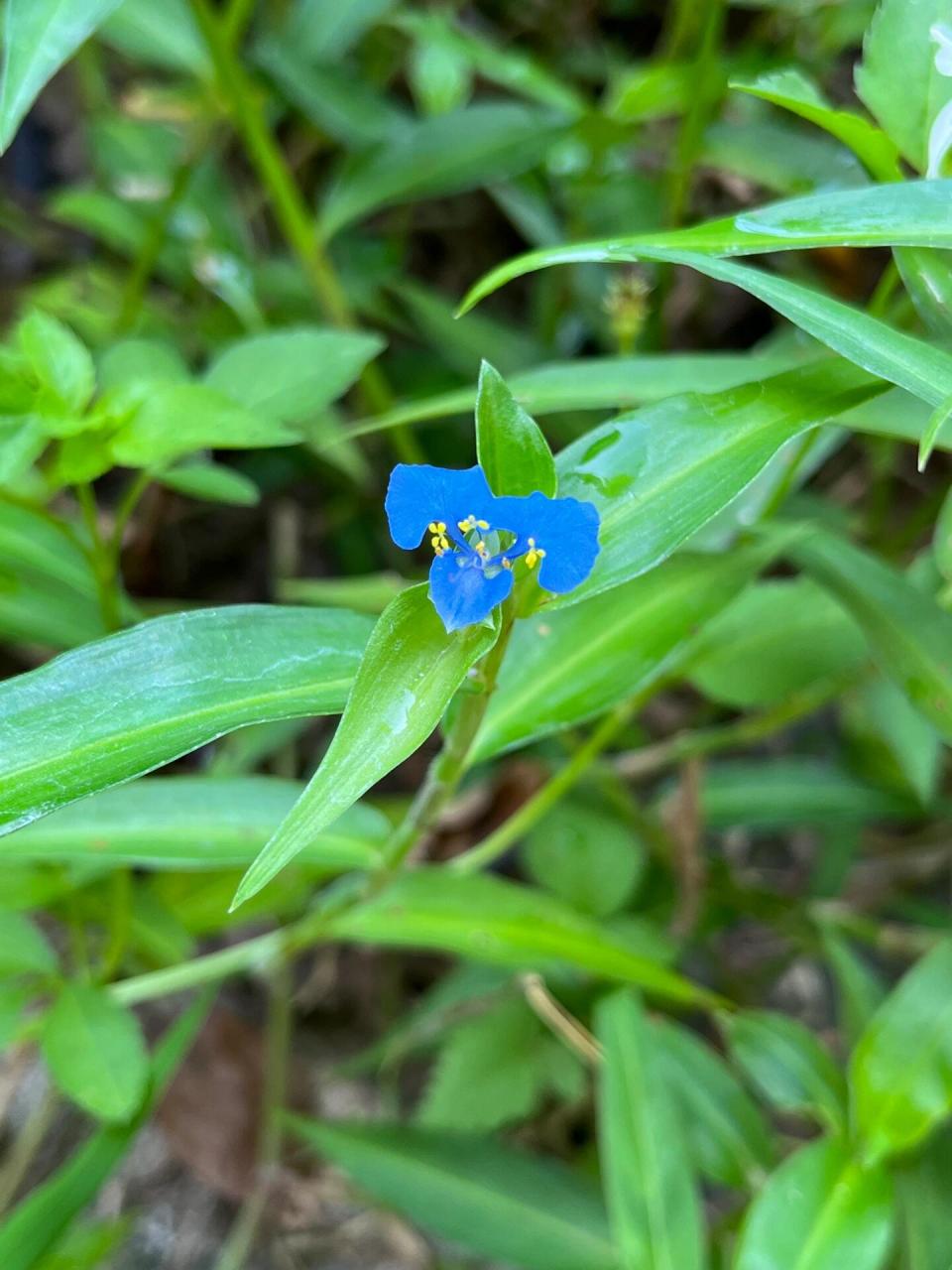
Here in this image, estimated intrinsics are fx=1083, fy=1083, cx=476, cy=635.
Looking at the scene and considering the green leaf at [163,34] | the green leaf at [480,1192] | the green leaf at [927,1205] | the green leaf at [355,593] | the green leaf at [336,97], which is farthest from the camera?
the green leaf at [336,97]

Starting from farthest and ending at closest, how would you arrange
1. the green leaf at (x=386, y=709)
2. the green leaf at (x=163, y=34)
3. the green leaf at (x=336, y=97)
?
the green leaf at (x=336, y=97), the green leaf at (x=163, y=34), the green leaf at (x=386, y=709)

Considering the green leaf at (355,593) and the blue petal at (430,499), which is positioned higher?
the blue petal at (430,499)

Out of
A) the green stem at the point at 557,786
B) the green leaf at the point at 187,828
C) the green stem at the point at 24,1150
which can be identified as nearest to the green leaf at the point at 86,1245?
the green stem at the point at 24,1150

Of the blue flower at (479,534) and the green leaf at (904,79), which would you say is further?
the green leaf at (904,79)

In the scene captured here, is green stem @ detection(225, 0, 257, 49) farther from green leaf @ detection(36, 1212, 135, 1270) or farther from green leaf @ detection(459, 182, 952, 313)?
green leaf @ detection(36, 1212, 135, 1270)

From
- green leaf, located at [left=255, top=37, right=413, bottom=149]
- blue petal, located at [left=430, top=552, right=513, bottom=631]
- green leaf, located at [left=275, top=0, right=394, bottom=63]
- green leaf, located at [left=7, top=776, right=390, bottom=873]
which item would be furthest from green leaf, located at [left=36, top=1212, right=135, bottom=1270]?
green leaf, located at [left=275, top=0, right=394, bottom=63]

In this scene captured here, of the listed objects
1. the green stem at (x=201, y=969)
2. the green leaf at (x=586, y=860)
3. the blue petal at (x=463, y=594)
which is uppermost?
the blue petal at (x=463, y=594)

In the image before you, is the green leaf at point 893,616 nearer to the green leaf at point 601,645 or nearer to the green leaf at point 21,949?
the green leaf at point 601,645

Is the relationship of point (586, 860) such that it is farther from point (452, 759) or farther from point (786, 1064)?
point (452, 759)

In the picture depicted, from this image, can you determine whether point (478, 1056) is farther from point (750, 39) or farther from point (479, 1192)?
point (750, 39)
